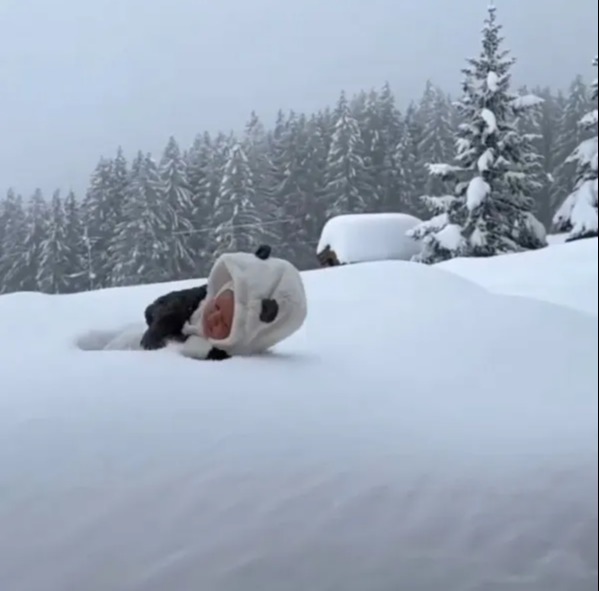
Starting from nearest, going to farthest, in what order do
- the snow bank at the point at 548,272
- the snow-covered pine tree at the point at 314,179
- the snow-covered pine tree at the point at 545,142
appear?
the snow bank at the point at 548,272 → the snow-covered pine tree at the point at 545,142 → the snow-covered pine tree at the point at 314,179

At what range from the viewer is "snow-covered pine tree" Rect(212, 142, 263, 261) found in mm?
1067

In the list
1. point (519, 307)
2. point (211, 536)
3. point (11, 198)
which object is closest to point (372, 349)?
point (519, 307)

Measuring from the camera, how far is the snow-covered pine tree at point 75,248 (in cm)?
109

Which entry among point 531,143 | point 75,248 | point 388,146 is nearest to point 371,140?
point 388,146

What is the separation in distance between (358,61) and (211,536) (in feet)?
2.23

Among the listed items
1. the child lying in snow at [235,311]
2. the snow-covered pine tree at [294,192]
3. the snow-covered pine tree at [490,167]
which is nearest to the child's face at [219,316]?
the child lying in snow at [235,311]

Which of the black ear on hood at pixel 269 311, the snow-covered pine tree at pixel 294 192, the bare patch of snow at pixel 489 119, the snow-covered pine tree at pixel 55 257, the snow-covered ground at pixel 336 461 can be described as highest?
the bare patch of snow at pixel 489 119

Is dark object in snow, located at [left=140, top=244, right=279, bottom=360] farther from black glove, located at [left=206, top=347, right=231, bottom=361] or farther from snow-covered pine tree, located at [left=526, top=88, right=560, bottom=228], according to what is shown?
snow-covered pine tree, located at [left=526, top=88, right=560, bottom=228]

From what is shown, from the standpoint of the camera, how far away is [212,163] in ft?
3.61

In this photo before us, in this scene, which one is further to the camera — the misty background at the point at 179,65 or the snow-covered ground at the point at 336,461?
the misty background at the point at 179,65

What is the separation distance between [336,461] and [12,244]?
2.17ft

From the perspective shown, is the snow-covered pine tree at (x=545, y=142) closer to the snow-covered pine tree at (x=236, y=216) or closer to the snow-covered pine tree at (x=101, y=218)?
the snow-covered pine tree at (x=236, y=216)

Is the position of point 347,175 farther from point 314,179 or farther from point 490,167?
point 490,167

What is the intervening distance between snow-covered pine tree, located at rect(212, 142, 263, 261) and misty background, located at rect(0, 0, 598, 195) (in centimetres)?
9
